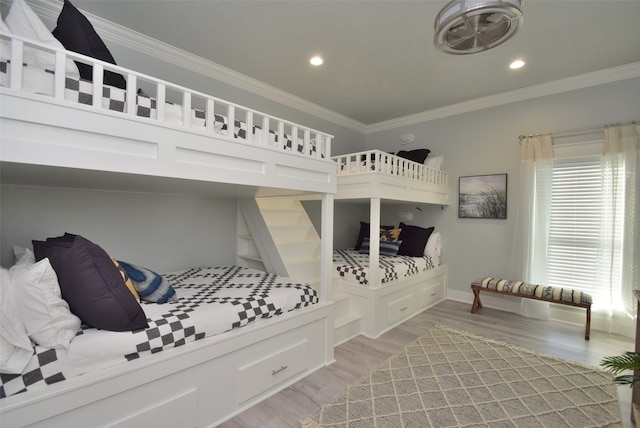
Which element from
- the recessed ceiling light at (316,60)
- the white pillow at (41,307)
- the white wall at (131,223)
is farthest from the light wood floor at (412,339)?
the recessed ceiling light at (316,60)

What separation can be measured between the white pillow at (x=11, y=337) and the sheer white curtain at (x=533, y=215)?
4.17 m

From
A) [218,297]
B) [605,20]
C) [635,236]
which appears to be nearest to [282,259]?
[218,297]

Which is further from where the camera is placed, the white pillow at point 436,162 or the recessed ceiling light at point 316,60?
the white pillow at point 436,162

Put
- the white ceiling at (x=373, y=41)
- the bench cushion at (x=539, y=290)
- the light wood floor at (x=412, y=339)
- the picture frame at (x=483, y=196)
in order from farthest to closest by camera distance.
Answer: the picture frame at (x=483, y=196) → the bench cushion at (x=539, y=290) → the white ceiling at (x=373, y=41) → the light wood floor at (x=412, y=339)

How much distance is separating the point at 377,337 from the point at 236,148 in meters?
2.18

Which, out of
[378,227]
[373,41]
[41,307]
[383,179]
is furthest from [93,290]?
[373,41]

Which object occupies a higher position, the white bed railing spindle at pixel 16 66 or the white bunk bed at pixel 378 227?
the white bed railing spindle at pixel 16 66

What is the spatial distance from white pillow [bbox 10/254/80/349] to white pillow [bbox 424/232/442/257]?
3.71 m

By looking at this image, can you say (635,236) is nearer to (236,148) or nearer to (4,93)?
(236,148)

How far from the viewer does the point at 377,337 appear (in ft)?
8.93

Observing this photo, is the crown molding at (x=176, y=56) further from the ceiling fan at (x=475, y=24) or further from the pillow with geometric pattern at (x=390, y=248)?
the ceiling fan at (x=475, y=24)

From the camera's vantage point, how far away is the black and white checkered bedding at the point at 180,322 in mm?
1102

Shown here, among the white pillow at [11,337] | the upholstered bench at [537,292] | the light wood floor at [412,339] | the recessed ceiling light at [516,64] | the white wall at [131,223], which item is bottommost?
the light wood floor at [412,339]

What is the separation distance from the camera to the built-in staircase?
2.65 m
